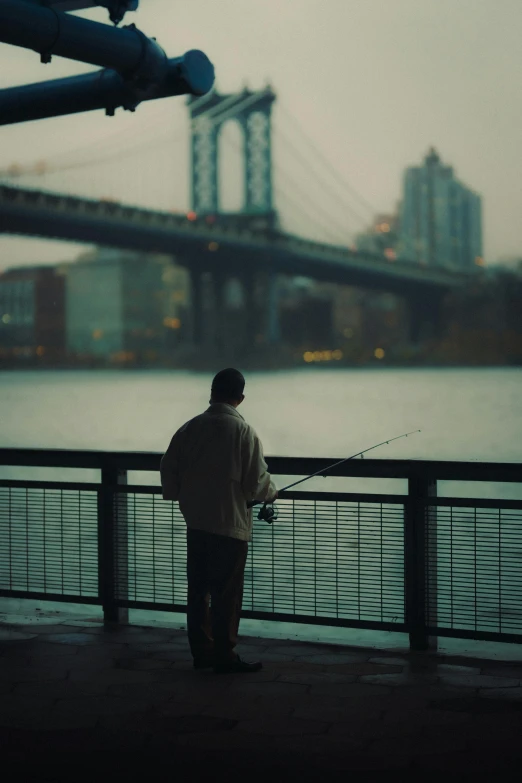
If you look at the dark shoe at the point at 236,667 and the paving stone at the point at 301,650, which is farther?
the paving stone at the point at 301,650

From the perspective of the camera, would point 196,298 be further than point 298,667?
Yes

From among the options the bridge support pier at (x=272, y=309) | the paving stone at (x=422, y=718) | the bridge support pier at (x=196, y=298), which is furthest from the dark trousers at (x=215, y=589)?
the bridge support pier at (x=272, y=309)

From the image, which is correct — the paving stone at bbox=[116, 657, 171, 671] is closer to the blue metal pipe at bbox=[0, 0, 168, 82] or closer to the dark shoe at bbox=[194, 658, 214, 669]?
the dark shoe at bbox=[194, 658, 214, 669]

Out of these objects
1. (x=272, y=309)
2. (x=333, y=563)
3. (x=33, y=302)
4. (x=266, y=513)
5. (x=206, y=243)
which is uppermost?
(x=206, y=243)

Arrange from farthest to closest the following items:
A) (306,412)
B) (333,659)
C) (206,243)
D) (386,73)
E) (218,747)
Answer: (386,73), (306,412), (206,243), (333,659), (218,747)

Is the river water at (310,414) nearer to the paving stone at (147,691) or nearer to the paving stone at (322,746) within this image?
the paving stone at (147,691)

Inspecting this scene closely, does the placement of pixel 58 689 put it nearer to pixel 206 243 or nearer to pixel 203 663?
pixel 203 663

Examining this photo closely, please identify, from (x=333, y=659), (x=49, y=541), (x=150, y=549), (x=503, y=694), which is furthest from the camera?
(x=49, y=541)

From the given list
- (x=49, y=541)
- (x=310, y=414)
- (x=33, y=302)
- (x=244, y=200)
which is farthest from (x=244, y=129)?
(x=49, y=541)
